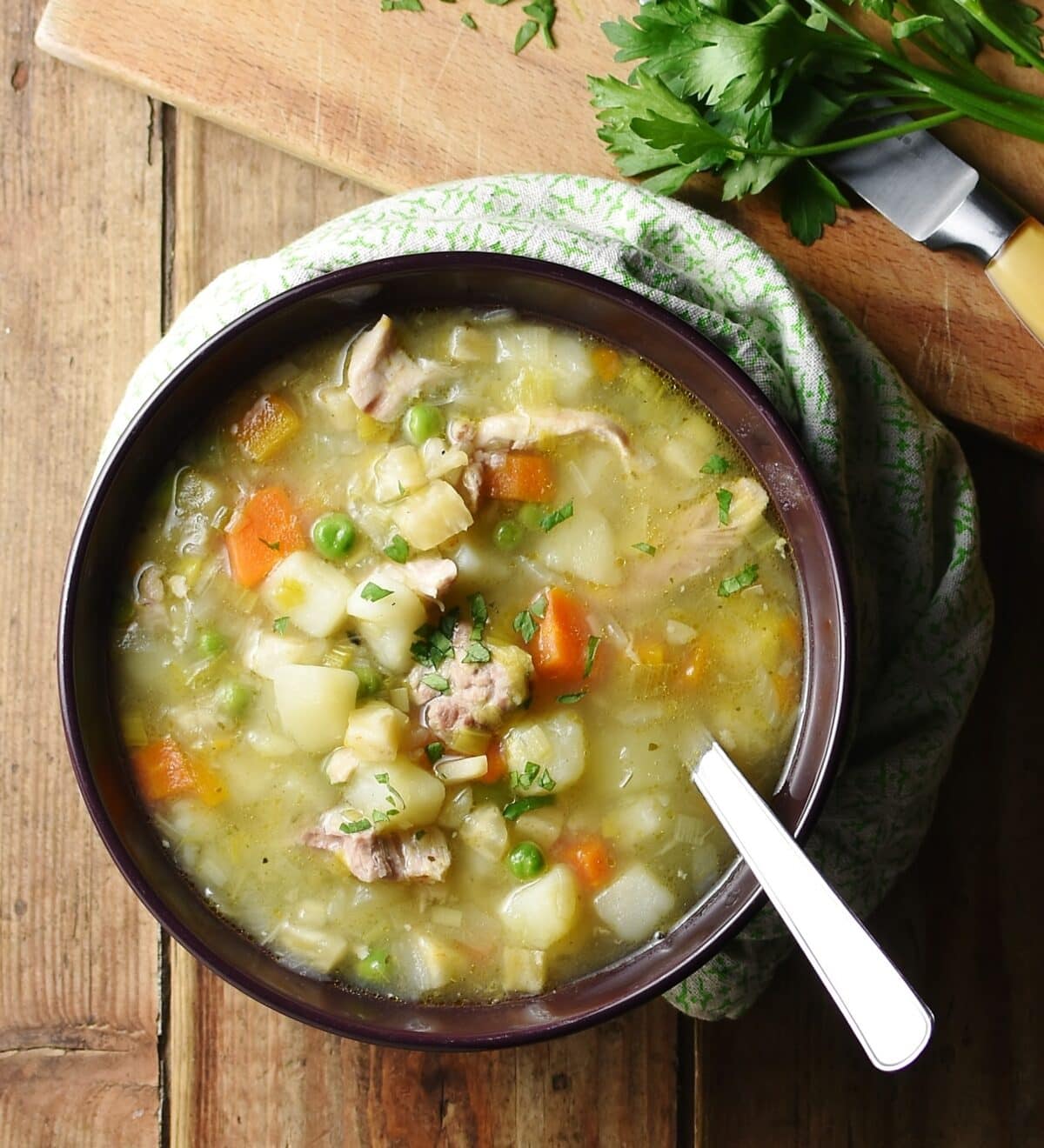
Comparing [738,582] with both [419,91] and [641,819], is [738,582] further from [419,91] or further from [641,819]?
[419,91]

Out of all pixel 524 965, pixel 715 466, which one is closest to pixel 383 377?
pixel 715 466

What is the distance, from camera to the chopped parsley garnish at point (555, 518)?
264 cm

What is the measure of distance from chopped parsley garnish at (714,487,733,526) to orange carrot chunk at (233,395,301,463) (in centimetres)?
91

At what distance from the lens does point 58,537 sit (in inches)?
127

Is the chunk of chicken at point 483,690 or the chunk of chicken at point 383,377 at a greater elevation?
the chunk of chicken at point 383,377

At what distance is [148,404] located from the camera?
99.4 inches

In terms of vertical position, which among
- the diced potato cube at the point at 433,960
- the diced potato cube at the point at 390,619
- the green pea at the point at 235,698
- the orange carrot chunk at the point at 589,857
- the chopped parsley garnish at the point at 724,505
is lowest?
the diced potato cube at the point at 433,960

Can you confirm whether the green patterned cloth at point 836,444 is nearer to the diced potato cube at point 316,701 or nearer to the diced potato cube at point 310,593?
the diced potato cube at point 310,593

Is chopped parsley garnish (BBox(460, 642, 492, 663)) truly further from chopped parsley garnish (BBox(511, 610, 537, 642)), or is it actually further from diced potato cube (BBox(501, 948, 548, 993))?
diced potato cube (BBox(501, 948, 548, 993))

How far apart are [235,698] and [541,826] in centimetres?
69

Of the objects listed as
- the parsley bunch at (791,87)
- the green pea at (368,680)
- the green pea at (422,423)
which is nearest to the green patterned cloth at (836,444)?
the parsley bunch at (791,87)

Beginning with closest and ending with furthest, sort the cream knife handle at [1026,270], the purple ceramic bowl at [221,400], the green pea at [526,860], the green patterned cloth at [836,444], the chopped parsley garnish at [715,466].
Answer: the purple ceramic bowl at [221,400], the green pea at [526,860], the chopped parsley garnish at [715,466], the green patterned cloth at [836,444], the cream knife handle at [1026,270]

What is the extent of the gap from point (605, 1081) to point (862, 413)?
5.79 ft

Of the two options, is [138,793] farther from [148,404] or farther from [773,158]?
[773,158]
